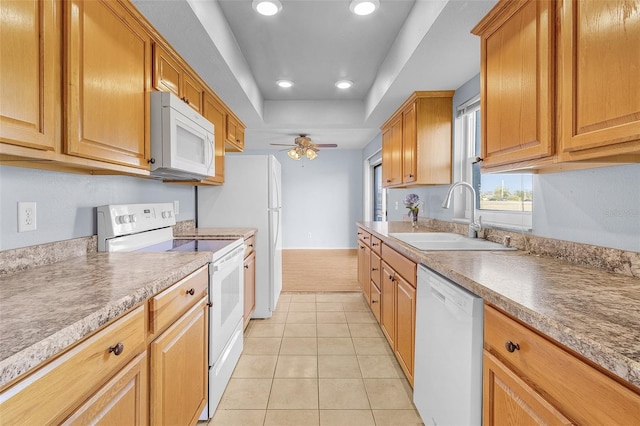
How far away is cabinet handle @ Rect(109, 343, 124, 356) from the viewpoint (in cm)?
88

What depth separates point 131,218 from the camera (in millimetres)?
1867

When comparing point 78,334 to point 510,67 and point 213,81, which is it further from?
point 213,81

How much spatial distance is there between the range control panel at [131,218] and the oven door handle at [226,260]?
538 millimetres

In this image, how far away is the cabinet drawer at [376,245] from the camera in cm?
266

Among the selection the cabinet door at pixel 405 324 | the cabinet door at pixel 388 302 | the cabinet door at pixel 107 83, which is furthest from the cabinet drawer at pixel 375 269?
the cabinet door at pixel 107 83

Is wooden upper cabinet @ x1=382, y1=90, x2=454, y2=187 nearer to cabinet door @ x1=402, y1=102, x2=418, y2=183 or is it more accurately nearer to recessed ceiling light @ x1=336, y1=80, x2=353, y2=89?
cabinet door @ x1=402, y1=102, x2=418, y2=183

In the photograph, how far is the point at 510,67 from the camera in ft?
4.81

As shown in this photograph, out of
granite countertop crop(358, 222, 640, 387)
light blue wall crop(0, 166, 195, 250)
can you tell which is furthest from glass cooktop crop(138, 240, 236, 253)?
granite countertop crop(358, 222, 640, 387)

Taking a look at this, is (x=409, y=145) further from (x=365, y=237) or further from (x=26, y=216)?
(x=26, y=216)

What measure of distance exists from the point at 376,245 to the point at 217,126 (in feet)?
6.13

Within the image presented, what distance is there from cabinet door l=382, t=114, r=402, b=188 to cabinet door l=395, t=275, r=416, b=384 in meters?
1.64

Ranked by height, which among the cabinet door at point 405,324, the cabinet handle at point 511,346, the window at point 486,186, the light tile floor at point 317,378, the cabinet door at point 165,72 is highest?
the cabinet door at point 165,72

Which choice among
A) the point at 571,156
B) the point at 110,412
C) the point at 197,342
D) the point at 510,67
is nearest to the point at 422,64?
the point at 510,67

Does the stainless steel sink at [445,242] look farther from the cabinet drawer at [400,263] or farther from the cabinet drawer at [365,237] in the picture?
the cabinet drawer at [365,237]
